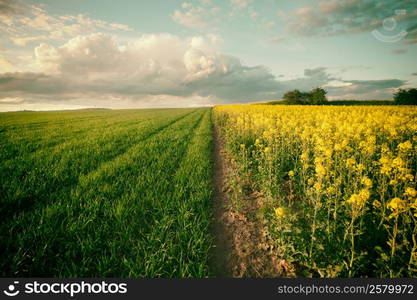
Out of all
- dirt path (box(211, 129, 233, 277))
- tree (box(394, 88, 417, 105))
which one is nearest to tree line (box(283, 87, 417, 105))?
tree (box(394, 88, 417, 105))

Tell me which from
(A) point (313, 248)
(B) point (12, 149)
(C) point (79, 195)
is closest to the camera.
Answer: (A) point (313, 248)

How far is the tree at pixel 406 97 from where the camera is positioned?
40350mm

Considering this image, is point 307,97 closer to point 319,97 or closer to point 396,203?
point 319,97

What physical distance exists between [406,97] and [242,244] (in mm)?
58047

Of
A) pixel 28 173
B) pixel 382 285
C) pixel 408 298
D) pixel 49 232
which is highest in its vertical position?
pixel 28 173

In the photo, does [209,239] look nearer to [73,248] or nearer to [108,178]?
[73,248]

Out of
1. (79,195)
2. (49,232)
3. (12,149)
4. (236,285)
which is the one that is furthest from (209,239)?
(12,149)

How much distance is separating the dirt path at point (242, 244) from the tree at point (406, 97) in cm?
5536

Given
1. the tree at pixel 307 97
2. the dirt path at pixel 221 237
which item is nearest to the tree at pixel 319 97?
the tree at pixel 307 97

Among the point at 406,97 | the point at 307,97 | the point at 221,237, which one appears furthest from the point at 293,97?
the point at 221,237

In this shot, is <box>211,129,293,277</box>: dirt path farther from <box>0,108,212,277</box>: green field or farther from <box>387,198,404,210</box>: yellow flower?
<box>387,198,404,210</box>: yellow flower

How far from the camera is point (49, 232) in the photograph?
9.59 feet

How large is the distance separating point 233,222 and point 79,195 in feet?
10.8

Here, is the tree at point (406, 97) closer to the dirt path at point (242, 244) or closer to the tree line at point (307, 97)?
the tree line at point (307, 97)
